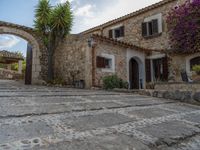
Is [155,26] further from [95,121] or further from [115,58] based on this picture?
[95,121]

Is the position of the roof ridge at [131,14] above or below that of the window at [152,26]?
above

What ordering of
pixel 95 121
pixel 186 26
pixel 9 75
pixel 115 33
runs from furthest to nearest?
pixel 9 75, pixel 115 33, pixel 186 26, pixel 95 121

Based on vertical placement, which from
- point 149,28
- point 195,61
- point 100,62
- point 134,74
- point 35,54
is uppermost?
point 149,28

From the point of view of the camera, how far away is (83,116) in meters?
3.08

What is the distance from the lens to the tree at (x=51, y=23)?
11.1 m

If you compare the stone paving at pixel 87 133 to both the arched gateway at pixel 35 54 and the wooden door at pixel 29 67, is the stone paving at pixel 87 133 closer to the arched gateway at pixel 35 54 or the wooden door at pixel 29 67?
the arched gateway at pixel 35 54

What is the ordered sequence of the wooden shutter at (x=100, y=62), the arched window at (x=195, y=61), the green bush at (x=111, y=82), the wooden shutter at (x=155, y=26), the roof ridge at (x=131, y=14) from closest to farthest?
the green bush at (x=111, y=82), the wooden shutter at (x=100, y=62), the arched window at (x=195, y=61), the roof ridge at (x=131, y=14), the wooden shutter at (x=155, y=26)

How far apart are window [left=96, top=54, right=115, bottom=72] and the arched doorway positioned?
3081 millimetres

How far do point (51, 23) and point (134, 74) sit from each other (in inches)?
235

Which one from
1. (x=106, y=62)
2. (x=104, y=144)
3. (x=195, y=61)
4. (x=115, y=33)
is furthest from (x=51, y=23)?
(x=104, y=144)

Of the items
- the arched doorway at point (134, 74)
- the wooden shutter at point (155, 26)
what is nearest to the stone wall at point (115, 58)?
the arched doorway at point (134, 74)

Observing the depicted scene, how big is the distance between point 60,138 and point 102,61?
7833 mm

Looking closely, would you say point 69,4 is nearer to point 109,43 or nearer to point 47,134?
point 109,43

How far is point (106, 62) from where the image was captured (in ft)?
33.8
